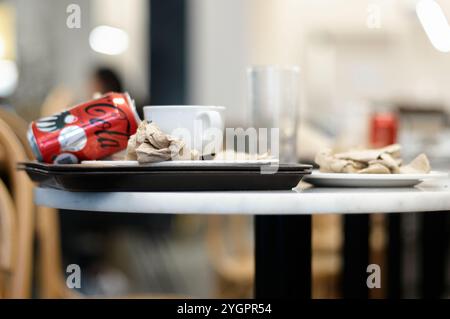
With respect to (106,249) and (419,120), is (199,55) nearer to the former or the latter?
(106,249)

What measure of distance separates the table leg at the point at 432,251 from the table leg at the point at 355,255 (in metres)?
0.57

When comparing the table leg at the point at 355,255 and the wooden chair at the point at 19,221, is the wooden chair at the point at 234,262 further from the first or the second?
the wooden chair at the point at 19,221

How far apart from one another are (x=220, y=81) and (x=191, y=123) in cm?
417

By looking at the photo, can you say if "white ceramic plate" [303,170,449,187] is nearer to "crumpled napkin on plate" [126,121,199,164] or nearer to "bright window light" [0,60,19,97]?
"crumpled napkin on plate" [126,121,199,164]

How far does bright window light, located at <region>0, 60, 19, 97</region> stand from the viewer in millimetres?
5781

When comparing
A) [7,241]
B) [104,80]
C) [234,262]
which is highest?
[104,80]

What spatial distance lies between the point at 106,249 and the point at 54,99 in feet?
7.07

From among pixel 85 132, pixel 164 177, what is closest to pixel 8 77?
pixel 85 132

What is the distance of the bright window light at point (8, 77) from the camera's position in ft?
19.0

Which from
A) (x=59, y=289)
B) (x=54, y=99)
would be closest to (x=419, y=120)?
(x=54, y=99)

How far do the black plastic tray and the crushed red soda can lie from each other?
59 millimetres

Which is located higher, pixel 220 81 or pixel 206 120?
pixel 220 81

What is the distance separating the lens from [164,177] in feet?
2.03

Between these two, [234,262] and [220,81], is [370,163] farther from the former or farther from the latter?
[220,81]
